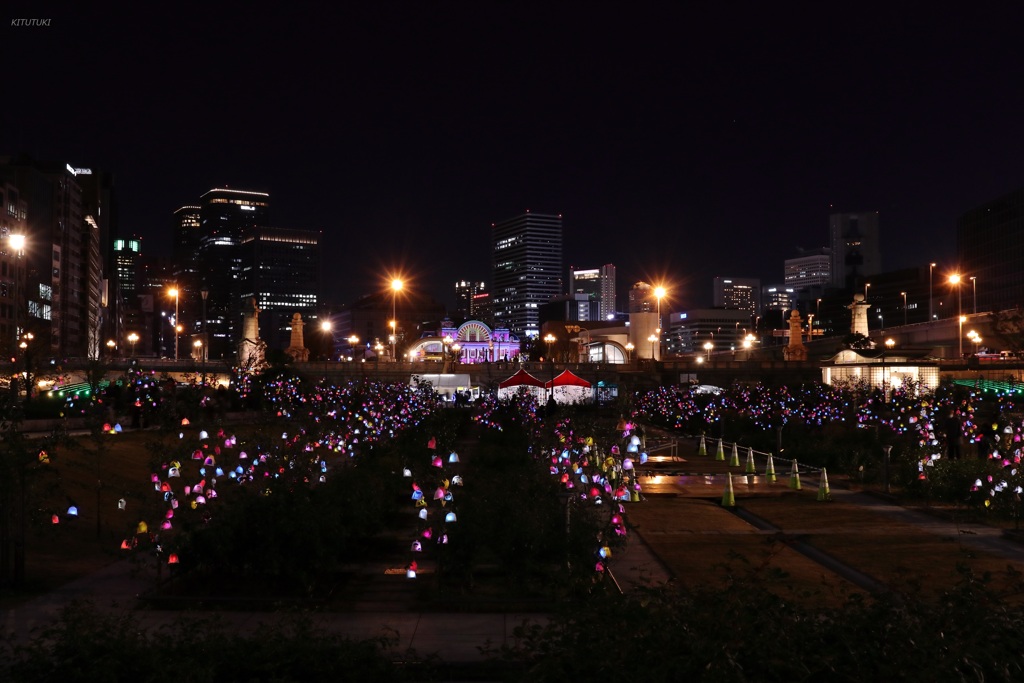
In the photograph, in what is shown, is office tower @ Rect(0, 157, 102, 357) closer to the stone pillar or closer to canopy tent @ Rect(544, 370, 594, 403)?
the stone pillar

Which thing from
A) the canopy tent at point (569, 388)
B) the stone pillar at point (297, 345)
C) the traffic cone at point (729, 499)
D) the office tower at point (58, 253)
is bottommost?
the traffic cone at point (729, 499)

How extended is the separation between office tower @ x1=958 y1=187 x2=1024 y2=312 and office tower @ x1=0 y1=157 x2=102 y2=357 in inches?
4719

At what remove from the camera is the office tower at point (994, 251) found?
129 m

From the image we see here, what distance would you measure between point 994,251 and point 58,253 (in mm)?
131983

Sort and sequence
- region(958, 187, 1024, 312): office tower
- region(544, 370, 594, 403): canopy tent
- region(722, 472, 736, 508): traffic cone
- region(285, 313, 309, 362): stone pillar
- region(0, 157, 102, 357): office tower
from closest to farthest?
region(722, 472, 736, 508): traffic cone → region(544, 370, 594, 403): canopy tent → region(285, 313, 309, 362): stone pillar → region(0, 157, 102, 357): office tower → region(958, 187, 1024, 312): office tower

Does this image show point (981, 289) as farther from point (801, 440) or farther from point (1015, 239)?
point (801, 440)

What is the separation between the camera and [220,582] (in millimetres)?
13172

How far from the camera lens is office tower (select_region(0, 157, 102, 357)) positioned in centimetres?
10738

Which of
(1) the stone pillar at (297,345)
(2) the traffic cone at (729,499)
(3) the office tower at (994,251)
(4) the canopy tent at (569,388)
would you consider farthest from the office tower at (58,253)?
(3) the office tower at (994,251)

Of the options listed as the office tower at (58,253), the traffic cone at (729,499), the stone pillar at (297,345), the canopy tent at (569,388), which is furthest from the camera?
the office tower at (58,253)

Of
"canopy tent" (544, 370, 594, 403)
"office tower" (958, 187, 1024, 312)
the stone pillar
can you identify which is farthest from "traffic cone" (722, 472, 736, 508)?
"office tower" (958, 187, 1024, 312)

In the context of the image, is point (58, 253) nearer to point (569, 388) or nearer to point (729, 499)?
point (569, 388)

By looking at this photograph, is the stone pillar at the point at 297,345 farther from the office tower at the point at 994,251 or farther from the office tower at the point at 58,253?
the office tower at the point at 994,251

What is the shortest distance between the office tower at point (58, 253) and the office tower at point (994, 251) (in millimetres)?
119872
